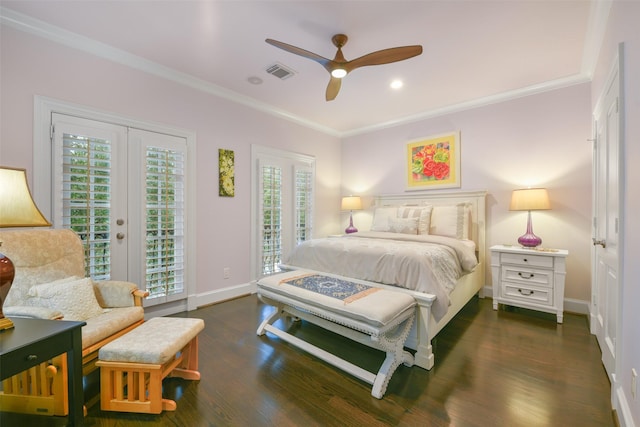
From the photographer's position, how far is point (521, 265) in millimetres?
3092

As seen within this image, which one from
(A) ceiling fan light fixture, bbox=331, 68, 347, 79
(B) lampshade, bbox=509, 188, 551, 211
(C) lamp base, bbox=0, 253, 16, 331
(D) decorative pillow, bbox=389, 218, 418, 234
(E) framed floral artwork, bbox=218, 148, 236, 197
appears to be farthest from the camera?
(D) decorative pillow, bbox=389, 218, 418, 234

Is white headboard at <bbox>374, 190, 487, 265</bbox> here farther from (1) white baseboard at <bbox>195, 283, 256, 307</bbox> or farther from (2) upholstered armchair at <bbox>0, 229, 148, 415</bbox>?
(2) upholstered armchair at <bbox>0, 229, 148, 415</bbox>

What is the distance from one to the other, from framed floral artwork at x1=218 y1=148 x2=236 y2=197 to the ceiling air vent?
115 cm

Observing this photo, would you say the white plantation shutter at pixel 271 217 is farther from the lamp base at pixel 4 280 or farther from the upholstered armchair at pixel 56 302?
the lamp base at pixel 4 280

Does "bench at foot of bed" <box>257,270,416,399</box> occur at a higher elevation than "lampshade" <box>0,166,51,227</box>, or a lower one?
lower

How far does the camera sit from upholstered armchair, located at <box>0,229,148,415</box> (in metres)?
1.56

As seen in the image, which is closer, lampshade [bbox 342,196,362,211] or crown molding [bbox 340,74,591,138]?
crown molding [bbox 340,74,591,138]

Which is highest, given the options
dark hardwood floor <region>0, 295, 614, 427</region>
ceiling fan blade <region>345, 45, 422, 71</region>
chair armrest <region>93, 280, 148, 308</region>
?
ceiling fan blade <region>345, 45, 422, 71</region>

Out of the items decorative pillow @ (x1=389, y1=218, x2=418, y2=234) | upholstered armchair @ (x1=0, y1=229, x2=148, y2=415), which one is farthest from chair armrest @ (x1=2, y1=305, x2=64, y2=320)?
decorative pillow @ (x1=389, y1=218, x2=418, y2=234)

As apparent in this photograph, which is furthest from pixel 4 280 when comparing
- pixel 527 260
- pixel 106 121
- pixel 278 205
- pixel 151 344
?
pixel 527 260

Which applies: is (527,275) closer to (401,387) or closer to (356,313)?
(401,387)

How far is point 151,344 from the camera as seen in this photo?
1586 mm

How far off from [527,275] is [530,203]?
811mm

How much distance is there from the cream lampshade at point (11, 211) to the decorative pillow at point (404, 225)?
134 inches
